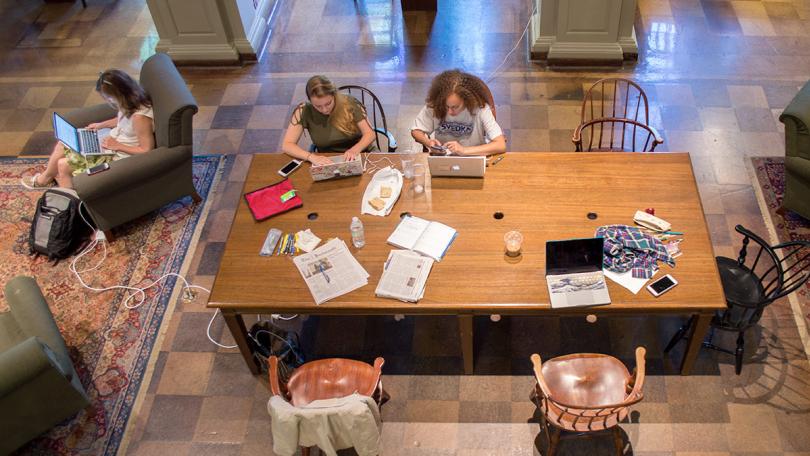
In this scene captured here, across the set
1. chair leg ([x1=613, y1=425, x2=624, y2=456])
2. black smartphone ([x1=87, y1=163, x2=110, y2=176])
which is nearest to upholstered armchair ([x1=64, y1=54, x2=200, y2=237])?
black smartphone ([x1=87, y1=163, x2=110, y2=176])

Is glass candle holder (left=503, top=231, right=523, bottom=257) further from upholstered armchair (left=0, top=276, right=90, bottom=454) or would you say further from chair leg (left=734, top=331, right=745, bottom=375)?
upholstered armchair (left=0, top=276, right=90, bottom=454)

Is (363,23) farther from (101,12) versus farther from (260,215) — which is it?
(260,215)

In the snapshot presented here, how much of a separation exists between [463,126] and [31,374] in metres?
2.79

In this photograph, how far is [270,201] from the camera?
12.7ft

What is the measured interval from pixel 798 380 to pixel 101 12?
24.3ft

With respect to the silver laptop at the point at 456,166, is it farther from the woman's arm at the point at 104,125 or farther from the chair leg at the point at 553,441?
the woman's arm at the point at 104,125

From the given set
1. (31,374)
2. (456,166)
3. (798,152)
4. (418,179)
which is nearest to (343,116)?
(418,179)

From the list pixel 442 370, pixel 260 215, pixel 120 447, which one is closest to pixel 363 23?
pixel 260 215

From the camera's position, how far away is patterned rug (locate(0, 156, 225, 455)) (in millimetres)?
3932

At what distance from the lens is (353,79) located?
6.18 m

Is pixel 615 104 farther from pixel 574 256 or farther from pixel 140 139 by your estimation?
pixel 140 139

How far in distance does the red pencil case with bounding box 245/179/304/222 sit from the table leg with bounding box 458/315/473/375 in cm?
117

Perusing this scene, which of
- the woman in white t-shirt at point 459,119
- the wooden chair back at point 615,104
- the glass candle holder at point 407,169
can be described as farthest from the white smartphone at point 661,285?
the wooden chair back at point 615,104

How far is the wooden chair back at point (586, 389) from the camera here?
3.15 metres
